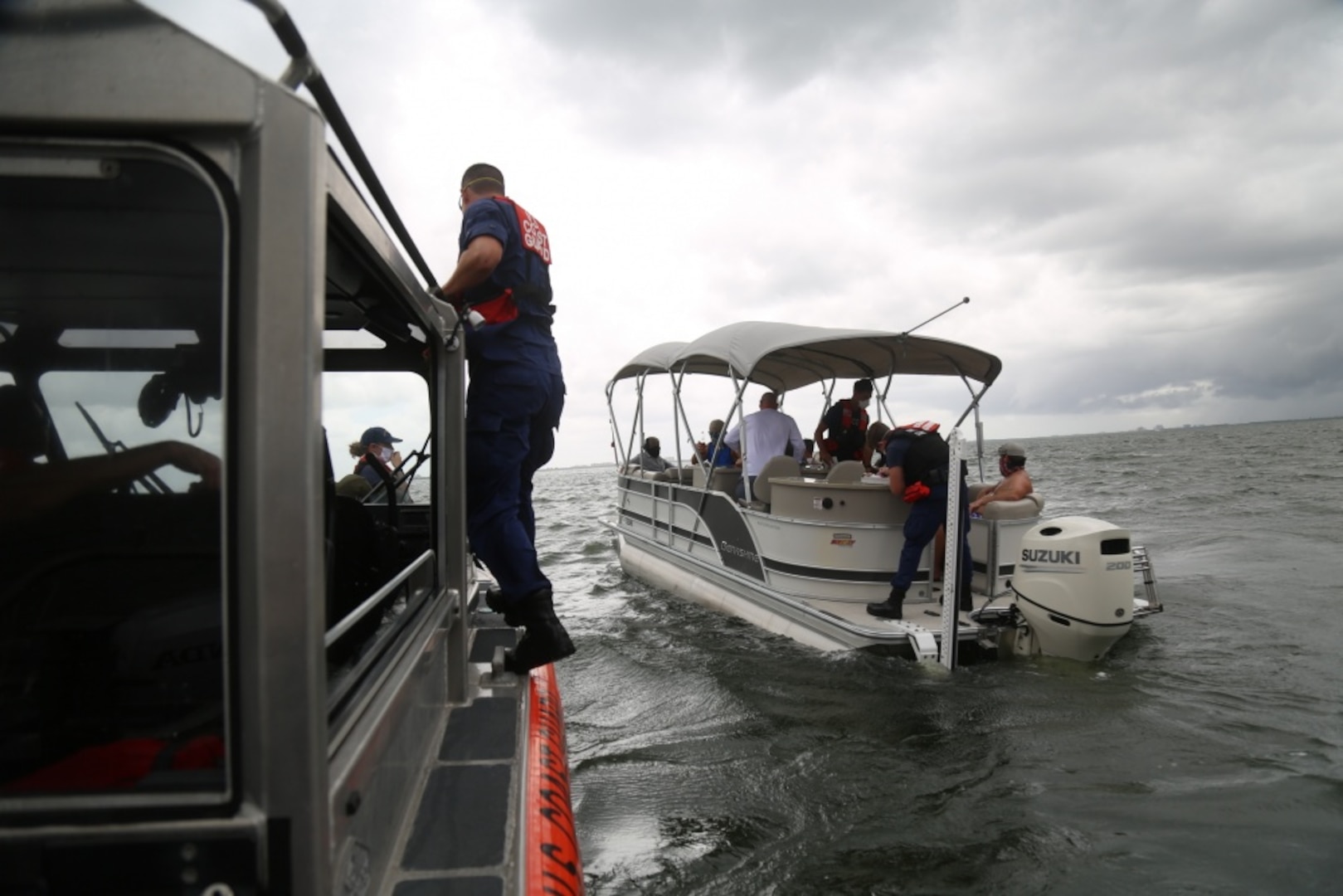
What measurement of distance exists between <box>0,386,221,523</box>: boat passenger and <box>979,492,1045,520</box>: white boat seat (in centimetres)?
664

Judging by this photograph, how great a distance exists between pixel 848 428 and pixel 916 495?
11.0 ft

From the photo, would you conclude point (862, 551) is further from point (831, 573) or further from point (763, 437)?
point (763, 437)

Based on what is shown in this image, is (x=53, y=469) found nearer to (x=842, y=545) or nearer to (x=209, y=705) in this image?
(x=209, y=705)

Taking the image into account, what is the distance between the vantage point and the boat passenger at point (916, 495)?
6113 mm

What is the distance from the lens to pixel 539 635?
2.85m

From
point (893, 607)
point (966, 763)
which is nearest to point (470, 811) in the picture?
point (966, 763)

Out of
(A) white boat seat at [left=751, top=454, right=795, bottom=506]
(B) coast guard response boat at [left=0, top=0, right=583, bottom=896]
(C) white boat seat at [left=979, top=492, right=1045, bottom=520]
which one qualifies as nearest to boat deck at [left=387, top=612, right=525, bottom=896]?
(B) coast guard response boat at [left=0, top=0, right=583, bottom=896]

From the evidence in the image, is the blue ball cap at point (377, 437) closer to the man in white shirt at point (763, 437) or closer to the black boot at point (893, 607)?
the black boot at point (893, 607)

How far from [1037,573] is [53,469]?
5877mm

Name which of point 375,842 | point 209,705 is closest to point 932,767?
point 375,842

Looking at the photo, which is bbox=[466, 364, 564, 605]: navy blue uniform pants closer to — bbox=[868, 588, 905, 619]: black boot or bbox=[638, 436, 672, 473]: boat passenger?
bbox=[868, 588, 905, 619]: black boot

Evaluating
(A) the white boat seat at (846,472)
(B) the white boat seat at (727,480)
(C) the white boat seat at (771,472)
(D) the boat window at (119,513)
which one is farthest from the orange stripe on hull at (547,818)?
(B) the white boat seat at (727,480)

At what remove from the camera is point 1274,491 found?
20.2m

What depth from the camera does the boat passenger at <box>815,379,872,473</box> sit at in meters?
9.34
